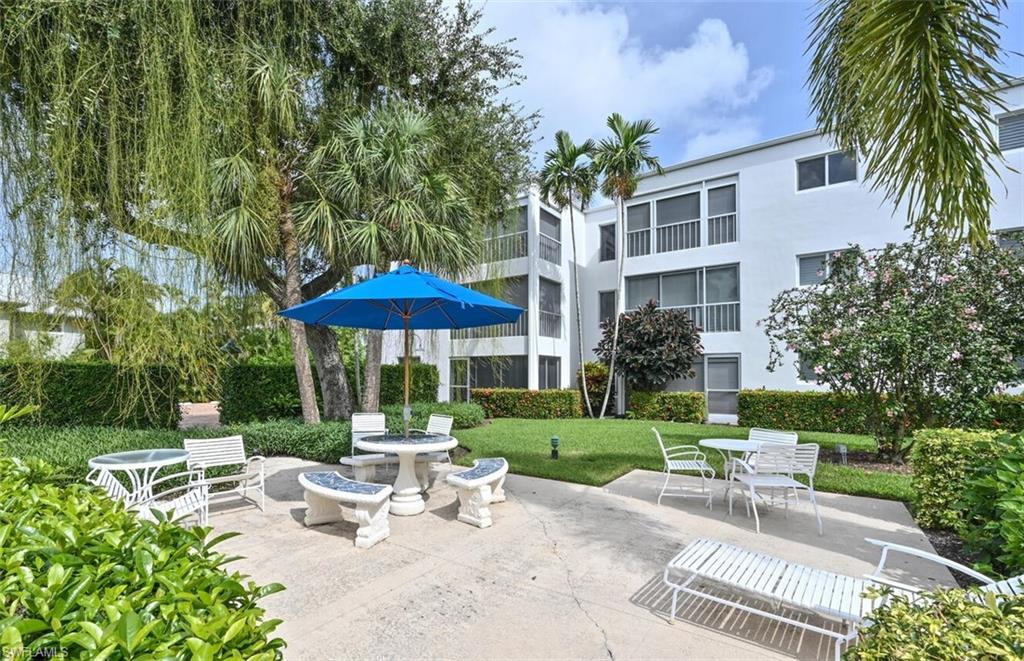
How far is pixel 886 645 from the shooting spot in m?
1.67

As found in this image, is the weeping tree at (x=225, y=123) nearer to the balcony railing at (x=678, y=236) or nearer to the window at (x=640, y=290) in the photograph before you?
the balcony railing at (x=678, y=236)

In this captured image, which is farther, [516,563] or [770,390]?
[770,390]

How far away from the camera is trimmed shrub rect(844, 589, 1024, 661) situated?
4.96 feet

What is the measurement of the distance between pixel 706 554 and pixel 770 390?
42.2 ft

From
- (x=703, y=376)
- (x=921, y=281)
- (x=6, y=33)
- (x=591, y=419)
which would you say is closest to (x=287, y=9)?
(x=6, y=33)

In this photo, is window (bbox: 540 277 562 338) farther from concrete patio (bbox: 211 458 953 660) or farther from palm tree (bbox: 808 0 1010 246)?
palm tree (bbox: 808 0 1010 246)

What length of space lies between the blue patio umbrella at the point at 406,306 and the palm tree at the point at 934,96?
13.0ft

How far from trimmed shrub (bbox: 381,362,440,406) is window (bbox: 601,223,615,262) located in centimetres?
855

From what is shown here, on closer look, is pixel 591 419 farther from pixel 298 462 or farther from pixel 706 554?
pixel 706 554

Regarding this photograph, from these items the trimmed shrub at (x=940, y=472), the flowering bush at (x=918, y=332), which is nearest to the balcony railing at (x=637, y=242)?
the flowering bush at (x=918, y=332)

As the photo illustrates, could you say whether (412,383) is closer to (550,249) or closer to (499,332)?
(499,332)

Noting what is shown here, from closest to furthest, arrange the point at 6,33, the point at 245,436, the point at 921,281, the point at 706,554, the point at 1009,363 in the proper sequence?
the point at 706,554, the point at 6,33, the point at 1009,363, the point at 921,281, the point at 245,436

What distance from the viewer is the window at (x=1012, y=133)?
12227 millimetres

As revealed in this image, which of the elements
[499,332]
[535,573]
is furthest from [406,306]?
[499,332]
